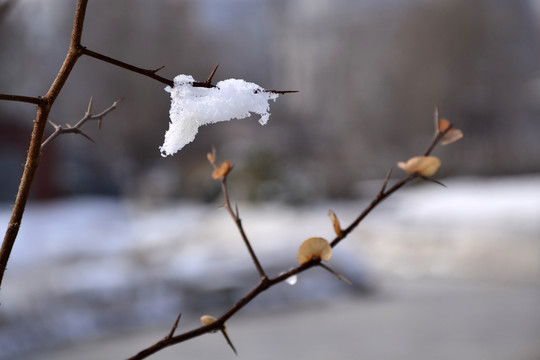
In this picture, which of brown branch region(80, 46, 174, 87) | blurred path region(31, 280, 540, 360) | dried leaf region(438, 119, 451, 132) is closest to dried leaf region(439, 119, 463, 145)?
dried leaf region(438, 119, 451, 132)

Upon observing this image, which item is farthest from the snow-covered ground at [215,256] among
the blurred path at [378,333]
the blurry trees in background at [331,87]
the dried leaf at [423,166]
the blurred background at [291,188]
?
the blurry trees in background at [331,87]

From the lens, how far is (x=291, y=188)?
35.4 feet

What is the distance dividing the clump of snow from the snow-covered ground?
458mm

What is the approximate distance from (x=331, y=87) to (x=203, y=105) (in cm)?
2213

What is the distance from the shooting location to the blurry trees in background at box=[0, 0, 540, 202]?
1620 centimetres

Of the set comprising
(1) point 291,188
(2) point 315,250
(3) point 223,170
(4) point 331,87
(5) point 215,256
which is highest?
(4) point 331,87

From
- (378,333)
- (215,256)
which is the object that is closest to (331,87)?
(215,256)

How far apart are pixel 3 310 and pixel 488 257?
5119 mm

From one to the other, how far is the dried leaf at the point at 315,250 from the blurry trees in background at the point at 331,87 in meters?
12.8

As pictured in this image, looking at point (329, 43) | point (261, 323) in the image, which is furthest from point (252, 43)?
point (261, 323)

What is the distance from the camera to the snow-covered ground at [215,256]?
434cm

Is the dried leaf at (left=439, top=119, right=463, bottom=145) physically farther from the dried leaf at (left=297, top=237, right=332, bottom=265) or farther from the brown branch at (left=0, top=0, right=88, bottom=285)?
the brown branch at (left=0, top=0, right=88, bottom=285)

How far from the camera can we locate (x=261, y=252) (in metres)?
5.47

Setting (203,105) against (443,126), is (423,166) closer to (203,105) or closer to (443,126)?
(443,126)
